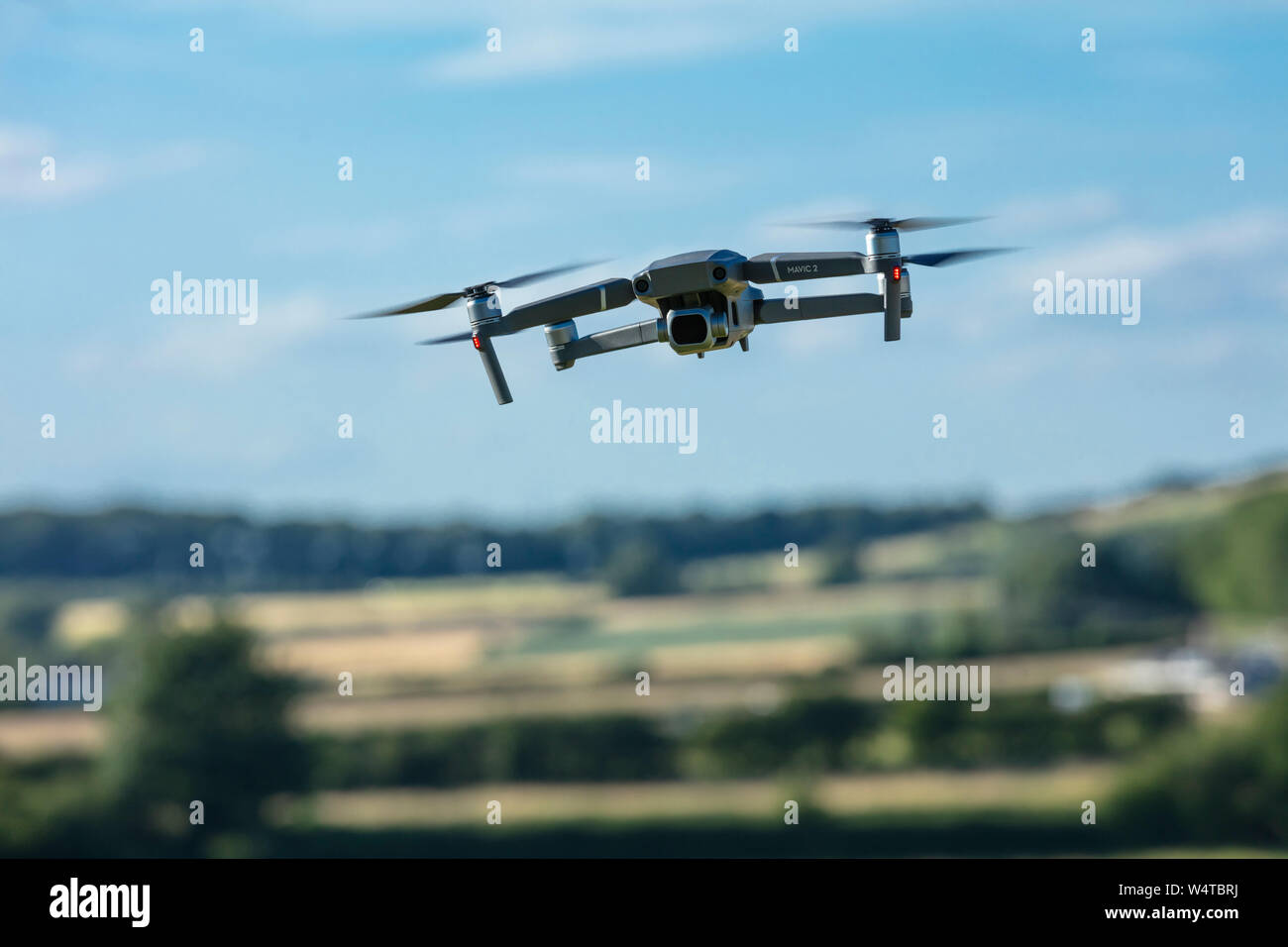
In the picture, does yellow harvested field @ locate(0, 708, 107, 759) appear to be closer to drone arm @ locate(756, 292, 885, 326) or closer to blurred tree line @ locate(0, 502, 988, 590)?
→ blurred tree line @ locate(0, 502, 988, 590)

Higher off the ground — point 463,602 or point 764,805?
point 463,602

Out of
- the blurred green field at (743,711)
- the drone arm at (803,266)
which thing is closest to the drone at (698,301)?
the drone arm at (803,266)

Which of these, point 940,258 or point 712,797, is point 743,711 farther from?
point 940,258

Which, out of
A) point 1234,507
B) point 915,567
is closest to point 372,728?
point 915,567

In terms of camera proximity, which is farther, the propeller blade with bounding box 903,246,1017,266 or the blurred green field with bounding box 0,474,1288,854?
the blurred green field with bounding box 0,474,1288,854

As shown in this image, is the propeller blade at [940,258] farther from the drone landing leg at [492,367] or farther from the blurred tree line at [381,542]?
the blurred tree line at [381,542]

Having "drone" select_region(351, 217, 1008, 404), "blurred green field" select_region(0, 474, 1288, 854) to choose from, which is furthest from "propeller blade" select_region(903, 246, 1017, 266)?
"blurred green field" select_region(0, 474, 1288, 854)
